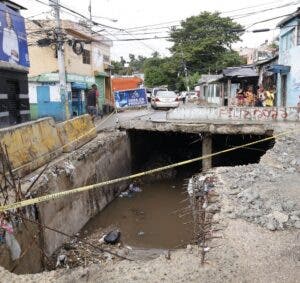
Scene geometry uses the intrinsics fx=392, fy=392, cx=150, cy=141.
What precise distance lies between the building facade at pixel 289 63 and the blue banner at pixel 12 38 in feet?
42.3

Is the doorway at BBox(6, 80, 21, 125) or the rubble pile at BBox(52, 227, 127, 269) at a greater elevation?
the doorway at BBox(6, 80, 21, 125)

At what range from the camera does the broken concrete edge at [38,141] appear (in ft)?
30.1

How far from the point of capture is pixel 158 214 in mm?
13352

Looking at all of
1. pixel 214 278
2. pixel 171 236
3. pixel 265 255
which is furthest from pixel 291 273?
pixel 171 236

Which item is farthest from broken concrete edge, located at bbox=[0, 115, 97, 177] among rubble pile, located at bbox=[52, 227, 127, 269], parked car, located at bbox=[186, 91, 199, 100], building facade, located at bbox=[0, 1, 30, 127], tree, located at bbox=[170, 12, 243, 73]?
parked car, located at bbox=[186, 91, 199, 100]

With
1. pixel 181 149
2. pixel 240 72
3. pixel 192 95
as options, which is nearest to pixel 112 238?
pixel 181 149

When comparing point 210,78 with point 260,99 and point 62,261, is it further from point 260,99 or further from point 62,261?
point 62,261

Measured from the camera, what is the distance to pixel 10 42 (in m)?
16.4

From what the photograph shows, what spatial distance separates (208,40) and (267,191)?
3438 centimetres

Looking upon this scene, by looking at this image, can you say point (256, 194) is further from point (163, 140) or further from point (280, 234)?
point (163, 140)

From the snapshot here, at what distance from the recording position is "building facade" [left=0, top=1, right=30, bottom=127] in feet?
52.3

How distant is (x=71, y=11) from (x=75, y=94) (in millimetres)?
11253

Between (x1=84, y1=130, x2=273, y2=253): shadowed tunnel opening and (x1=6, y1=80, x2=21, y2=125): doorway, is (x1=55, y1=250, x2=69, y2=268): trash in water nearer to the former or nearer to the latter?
(x1=84, y1=130, x2=273, y2=253): shadowed tunnel opening

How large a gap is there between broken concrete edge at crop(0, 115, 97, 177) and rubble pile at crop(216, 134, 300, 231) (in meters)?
4.76
